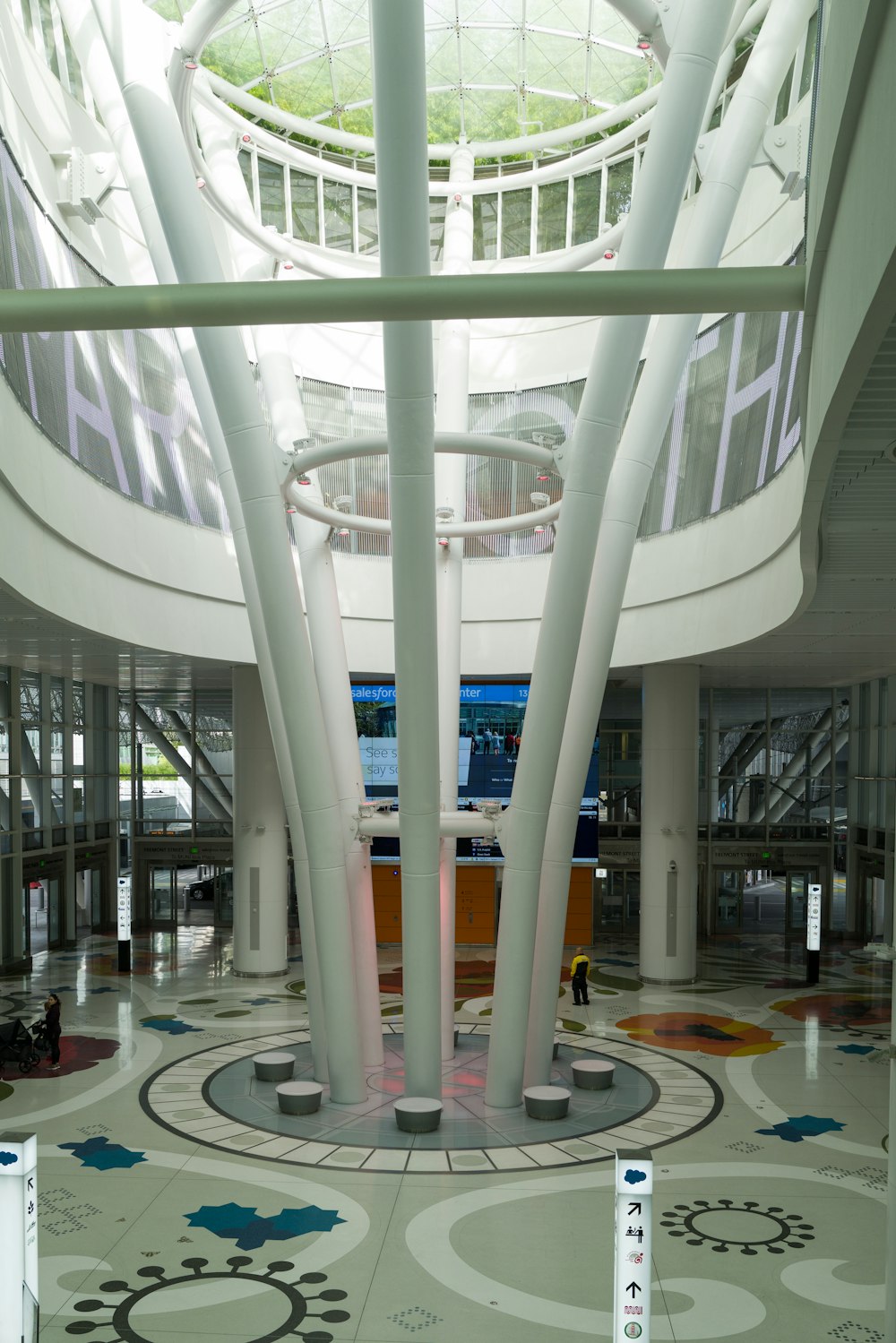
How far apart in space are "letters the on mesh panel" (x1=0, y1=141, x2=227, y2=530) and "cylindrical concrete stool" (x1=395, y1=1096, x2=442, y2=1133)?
11.1 metres

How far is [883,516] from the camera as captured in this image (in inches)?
455

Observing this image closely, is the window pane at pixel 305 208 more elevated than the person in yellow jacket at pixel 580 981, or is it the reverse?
the window pane at pixel 305 208

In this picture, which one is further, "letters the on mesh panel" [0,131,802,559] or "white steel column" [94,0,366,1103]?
"letters the on mesh panel" [0,131,802,559]

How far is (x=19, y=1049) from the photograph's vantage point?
19.1 metres

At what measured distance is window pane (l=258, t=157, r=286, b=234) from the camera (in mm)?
28375

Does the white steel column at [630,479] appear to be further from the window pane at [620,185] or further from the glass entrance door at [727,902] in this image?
the glass entrance door at [727,902]

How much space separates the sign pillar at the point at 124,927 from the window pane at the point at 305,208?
632 inches

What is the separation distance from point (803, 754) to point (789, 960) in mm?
8099

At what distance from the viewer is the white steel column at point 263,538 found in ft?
44.2

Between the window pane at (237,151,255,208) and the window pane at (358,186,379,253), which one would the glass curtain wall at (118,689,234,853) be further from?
the window pane at (237,151,255,208)

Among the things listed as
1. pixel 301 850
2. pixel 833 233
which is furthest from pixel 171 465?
pixel 833 233

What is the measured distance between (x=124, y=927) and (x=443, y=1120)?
13.3 m

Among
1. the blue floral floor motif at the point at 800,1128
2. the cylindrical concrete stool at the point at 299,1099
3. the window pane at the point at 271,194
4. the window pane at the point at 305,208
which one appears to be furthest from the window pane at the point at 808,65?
the cylindrical concrete stool at the point at 299,1099

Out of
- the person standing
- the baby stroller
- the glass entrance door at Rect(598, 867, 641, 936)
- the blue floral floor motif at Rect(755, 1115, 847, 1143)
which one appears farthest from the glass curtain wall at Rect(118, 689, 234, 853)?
the blue floral floor motif at Rect(755, 1115, 847, 1143)
